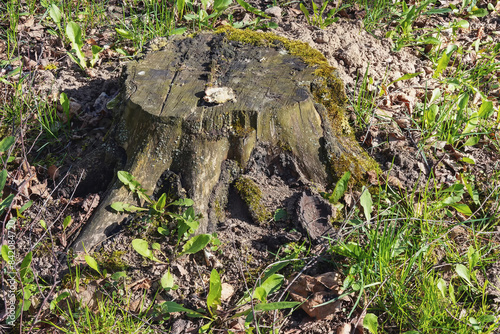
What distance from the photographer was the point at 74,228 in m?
2.33

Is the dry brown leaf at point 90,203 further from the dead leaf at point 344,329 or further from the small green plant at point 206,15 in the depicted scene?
the small green plant at point 206,15

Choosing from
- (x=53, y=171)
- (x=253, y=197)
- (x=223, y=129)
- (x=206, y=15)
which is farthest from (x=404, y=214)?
(x=206, y=15)

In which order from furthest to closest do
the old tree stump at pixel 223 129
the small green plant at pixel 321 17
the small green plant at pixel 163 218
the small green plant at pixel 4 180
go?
the small green plant at pixel 321 17 → the old tree stump at pixel 223 129 → the small green plant at pixel 4 180 → the small green plant at pixel 163 218

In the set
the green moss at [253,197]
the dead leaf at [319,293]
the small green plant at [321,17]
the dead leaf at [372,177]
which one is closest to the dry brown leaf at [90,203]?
the green moss at [253,197]

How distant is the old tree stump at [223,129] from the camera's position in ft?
7.57

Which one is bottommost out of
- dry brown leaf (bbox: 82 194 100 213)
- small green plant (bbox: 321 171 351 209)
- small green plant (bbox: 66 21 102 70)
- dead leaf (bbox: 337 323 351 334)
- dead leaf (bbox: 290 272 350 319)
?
dead leaf (bbox: 337 323 351 334)

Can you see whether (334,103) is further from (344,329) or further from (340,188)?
(344,329)

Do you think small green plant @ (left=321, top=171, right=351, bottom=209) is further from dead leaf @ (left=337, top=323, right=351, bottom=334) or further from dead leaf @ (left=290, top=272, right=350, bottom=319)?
dead leaf @ (left=337, top=323, right=351, bottom=334)

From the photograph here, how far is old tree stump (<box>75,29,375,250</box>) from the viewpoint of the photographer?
2.31 m

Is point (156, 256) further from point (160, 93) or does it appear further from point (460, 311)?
point (460, 311)

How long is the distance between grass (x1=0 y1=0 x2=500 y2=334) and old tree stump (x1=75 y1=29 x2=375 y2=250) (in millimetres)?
315

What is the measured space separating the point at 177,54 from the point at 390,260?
6.23 ft

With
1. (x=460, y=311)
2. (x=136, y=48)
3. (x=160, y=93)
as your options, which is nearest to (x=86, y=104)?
(x=136, y=48)

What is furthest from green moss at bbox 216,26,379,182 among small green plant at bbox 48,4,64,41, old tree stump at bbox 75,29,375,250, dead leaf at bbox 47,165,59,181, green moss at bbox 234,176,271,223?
small green plant at bbox 48,4,64,41
